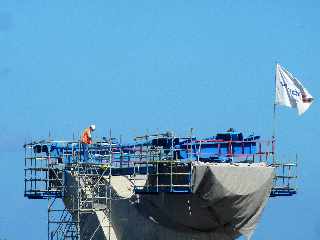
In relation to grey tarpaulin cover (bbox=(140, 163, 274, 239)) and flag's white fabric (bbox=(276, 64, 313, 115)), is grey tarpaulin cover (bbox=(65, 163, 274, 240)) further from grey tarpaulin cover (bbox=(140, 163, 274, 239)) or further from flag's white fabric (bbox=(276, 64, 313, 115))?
flag's white fabric (bbox=(276, 64, 313, 115))

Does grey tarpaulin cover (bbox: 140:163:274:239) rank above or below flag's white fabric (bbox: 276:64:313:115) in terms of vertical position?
below

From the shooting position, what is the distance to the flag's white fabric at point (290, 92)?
4594 centimetres

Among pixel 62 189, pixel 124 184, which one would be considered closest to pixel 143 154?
pixel 124 184

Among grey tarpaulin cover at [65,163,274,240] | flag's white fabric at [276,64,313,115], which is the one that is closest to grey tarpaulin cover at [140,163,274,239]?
grey tarpaulin cover at [65,163,274,240]

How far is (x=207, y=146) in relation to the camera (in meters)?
44.7

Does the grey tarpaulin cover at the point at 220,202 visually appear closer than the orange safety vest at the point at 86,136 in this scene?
Yes

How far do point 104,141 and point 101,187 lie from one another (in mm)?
3655

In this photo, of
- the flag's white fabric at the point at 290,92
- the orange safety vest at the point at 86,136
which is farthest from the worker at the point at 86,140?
the flag's white fabric at the point at 290,92

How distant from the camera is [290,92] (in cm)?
4647

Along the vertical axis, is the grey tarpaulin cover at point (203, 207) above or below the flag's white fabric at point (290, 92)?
below

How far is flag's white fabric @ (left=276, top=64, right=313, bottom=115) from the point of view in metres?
45.9

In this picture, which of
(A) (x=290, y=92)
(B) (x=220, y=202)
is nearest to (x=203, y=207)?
(B) (x=220, y=202)

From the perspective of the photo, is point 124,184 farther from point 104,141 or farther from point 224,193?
point 224,193

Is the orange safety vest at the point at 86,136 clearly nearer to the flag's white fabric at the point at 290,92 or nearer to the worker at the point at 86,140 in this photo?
the worker at the point at 86,140
